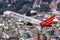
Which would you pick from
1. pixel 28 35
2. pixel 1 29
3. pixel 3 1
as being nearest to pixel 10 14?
pixel 1 29

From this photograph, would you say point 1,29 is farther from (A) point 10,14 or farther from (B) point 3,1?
(B) point 3,1

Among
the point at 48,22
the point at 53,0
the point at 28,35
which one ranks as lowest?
the point at 53,0

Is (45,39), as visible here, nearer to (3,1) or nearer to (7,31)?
(7,31)

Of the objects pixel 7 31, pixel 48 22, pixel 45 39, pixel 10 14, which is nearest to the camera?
pixel 48 22

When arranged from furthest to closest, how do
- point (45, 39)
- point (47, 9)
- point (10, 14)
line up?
point (47, 9), point (10, 14), point (45, 39)

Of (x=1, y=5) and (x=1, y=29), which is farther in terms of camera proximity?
(x=1, y=5)

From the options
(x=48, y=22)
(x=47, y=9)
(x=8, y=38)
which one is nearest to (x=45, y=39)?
(x=48, y=22)

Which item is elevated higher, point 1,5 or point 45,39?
point 45,39

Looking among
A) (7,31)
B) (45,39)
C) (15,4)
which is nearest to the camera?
(45,39)

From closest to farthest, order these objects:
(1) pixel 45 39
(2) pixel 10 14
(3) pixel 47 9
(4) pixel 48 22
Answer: (4) pixel 48 22 < (1) pixel 45 39 < (2) pixel 10 14 < (3) pixel 47 9
